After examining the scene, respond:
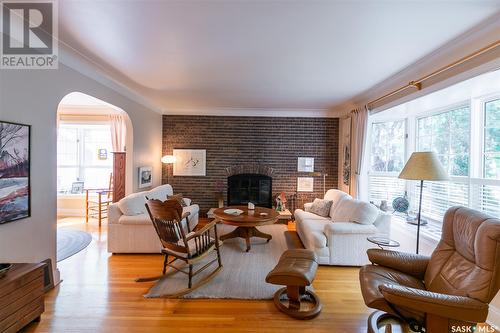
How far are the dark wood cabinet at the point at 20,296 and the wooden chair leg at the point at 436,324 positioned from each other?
10.1 ft

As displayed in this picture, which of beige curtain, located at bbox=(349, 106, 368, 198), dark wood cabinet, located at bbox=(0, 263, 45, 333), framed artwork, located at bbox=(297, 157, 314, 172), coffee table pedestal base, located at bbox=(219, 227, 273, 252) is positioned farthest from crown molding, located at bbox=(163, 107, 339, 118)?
dark wood cabinet, located at bbox=(0, 263, 45, 333)

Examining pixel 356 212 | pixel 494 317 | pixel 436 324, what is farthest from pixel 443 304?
pixel 356 212

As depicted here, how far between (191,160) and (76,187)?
10.9ft

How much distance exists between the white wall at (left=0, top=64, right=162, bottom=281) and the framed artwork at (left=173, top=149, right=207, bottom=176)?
2.85 m

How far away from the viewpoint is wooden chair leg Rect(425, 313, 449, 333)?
147 cm

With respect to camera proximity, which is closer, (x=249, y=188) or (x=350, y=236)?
(x=350, y=236)

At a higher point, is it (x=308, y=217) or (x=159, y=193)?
(x=159, y=193)

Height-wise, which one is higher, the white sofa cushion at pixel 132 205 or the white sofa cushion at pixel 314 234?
the white sofa cushion at pixel 132 205

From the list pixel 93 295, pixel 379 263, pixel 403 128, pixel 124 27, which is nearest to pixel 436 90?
pixel 403 128

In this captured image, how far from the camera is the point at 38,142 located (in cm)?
237

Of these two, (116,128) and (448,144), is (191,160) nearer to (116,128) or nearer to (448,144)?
(116,128)

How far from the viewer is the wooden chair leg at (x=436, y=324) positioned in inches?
57.9

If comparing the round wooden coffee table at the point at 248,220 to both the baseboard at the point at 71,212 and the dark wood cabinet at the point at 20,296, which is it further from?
the baseboard at the point at 71,212

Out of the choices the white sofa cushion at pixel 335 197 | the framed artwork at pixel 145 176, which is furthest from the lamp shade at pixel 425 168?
the framed artwork at pixel 145 176
